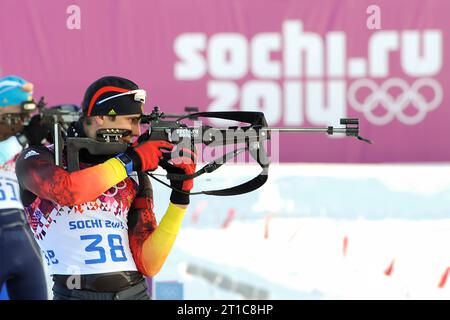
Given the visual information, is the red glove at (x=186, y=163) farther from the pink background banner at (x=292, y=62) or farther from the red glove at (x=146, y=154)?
the pink background banner at (x=292, y=62)

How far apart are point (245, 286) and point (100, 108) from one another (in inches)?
115

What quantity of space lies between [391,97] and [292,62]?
1109 mm

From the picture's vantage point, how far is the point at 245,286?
23.4 ft

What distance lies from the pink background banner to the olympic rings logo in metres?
0.01

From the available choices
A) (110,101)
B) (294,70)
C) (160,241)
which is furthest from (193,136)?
(294,70)

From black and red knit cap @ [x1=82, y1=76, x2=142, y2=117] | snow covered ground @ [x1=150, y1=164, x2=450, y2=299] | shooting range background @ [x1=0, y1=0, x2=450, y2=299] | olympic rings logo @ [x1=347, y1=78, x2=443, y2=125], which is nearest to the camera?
black and red knit cap @ [x1=82, y1=76, x2=142, y2=117]

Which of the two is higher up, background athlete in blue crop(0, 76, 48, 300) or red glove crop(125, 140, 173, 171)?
red glove crop(125, 140, 173, 171)

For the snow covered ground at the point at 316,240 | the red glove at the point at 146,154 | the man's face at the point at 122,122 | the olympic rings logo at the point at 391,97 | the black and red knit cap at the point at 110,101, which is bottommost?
the snow covered ground at the point at 316,240

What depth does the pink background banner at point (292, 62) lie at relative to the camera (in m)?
9.63

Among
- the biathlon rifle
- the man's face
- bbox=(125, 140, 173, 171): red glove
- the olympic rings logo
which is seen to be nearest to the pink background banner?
the olympic rings logo

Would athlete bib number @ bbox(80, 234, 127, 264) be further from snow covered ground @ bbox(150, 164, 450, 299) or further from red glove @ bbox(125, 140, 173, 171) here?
snow covered ground @ bbox(150, 164, 450, 299)

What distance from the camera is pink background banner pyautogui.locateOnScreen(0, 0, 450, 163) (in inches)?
379

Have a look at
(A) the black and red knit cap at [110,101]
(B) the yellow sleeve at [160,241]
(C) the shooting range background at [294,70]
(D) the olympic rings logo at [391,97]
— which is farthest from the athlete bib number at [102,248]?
(D) the olympic rings logo at [391,97]

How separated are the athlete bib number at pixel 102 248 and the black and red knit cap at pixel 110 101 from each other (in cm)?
62
